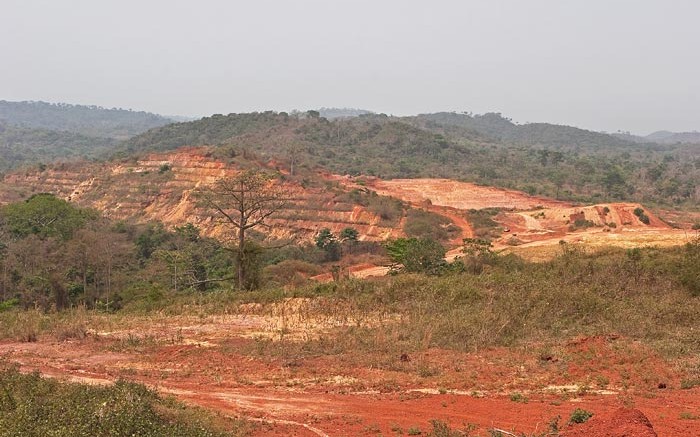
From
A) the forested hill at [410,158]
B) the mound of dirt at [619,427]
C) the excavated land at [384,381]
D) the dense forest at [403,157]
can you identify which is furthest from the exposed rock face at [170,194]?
the mound of dirt at [619,427]

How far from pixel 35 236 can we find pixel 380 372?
26.0m

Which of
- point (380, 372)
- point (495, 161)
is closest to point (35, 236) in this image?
point (380, 372)

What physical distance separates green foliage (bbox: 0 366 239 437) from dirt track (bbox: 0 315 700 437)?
980 millimetres

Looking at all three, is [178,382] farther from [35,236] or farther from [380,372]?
[35,236]

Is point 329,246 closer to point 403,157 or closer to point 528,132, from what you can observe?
point 403,157

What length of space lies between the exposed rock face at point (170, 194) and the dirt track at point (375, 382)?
2359cm

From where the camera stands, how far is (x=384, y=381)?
9.99 m

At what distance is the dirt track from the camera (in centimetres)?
817

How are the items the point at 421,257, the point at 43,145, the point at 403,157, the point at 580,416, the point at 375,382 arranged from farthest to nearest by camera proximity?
the point at 43,145, the point at 403,157, the point at 421,257, the point at 375,382, the point at 580,416

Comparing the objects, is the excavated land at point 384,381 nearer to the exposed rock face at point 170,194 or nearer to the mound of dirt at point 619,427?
the mound of dirt at point 619,427

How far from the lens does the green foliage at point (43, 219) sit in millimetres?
31500

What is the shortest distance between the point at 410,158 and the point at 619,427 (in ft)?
224

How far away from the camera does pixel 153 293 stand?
20.3 metres

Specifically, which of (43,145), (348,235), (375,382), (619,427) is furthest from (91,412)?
(43,145)
